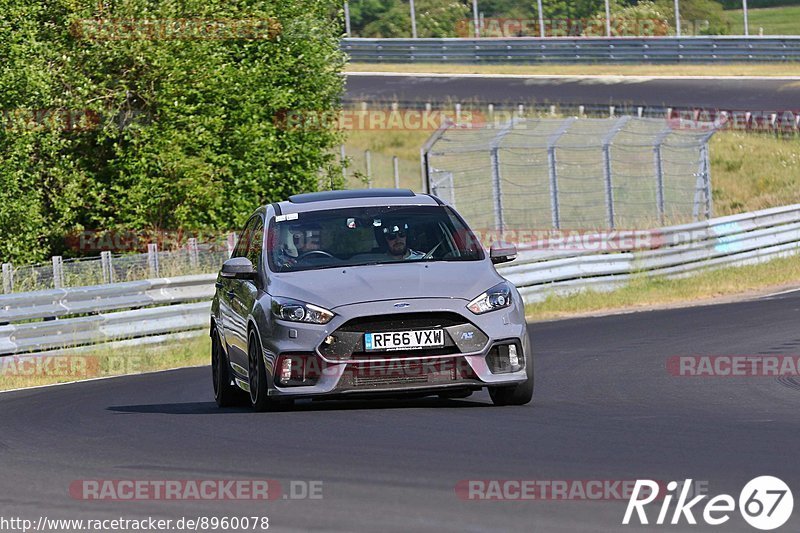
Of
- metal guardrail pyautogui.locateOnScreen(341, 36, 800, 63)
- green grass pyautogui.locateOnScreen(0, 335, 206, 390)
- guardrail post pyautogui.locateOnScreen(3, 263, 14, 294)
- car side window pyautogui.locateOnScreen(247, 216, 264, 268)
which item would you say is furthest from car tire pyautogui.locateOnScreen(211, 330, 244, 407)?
metal guardrail pyautogui.locateOnScreen(341, 36, 800, 63)

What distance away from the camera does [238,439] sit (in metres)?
9.34

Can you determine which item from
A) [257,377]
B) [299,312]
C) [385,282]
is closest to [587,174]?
[257,377]

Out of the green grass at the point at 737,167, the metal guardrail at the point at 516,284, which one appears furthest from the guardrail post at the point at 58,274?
the green grass at the point at 737,167

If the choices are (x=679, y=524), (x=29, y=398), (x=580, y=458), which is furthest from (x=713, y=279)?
(x=679, y=524)

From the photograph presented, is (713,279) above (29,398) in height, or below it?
below

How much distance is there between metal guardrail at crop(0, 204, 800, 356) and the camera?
1853 cm

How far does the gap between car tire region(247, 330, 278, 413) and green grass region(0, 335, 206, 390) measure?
6.48 m

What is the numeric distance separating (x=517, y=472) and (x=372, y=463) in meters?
0.89

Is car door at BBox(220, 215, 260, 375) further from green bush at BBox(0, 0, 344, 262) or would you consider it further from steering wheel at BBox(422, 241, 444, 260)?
green bush at BBox(0, 0, 344, 262)

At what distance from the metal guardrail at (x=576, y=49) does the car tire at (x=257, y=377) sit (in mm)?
43394

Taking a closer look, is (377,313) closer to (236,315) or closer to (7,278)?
(236,315)

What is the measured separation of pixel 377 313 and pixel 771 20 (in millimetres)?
59558

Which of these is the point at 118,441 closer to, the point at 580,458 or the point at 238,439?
the point at 238,439

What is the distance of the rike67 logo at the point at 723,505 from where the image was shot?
243 inches
